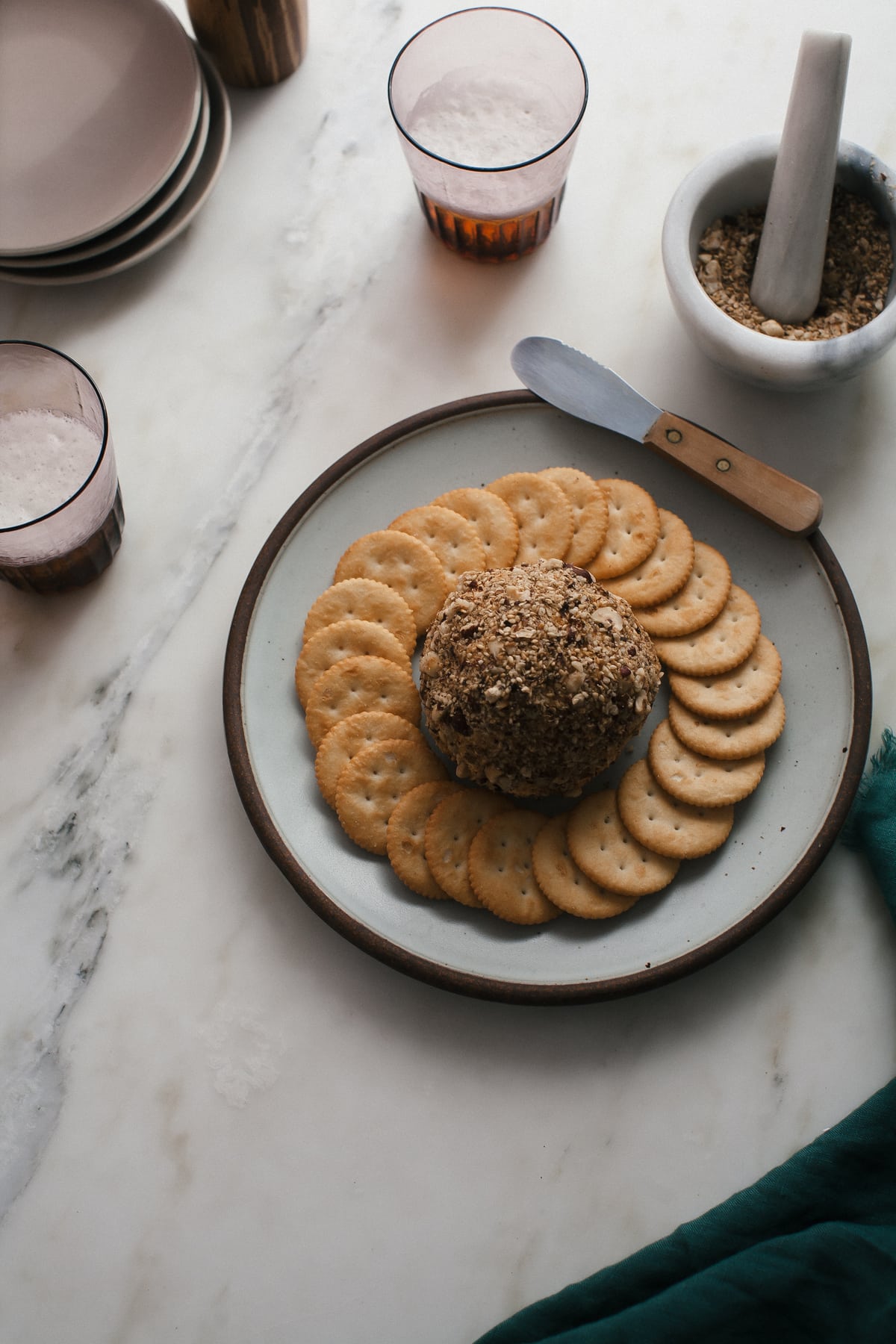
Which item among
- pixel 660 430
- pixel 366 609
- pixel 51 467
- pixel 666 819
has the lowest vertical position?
pixel 666 819

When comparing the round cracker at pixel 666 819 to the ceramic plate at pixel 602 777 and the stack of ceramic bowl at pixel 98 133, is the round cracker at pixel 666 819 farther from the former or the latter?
the stack of ceramic bowl at pixel 98 133

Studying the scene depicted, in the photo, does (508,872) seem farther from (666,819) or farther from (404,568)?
(404,568)

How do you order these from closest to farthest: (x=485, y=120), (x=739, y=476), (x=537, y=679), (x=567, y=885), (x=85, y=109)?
(x=537, y=679), (x=567, y=885), (x=739, y=476), (x=485, y=120), (x=85, y=109)

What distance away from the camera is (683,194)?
1.75 metres

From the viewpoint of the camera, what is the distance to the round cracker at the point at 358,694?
5.55 feet

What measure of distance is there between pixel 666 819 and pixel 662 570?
387mm

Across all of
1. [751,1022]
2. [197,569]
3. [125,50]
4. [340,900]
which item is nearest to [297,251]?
[125,50]

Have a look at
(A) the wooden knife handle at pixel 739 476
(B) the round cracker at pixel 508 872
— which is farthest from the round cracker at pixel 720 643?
(B) the round cracker at pixel 508 872

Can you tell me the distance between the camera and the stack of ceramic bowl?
1941 millimetres

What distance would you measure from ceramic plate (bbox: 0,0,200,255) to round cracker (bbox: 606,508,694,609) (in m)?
1.08

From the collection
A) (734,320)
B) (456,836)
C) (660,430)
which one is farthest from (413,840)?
(734,320)

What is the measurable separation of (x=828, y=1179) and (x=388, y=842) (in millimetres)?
800

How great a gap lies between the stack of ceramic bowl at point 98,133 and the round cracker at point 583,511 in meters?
0.84

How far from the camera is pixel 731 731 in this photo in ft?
5.49
